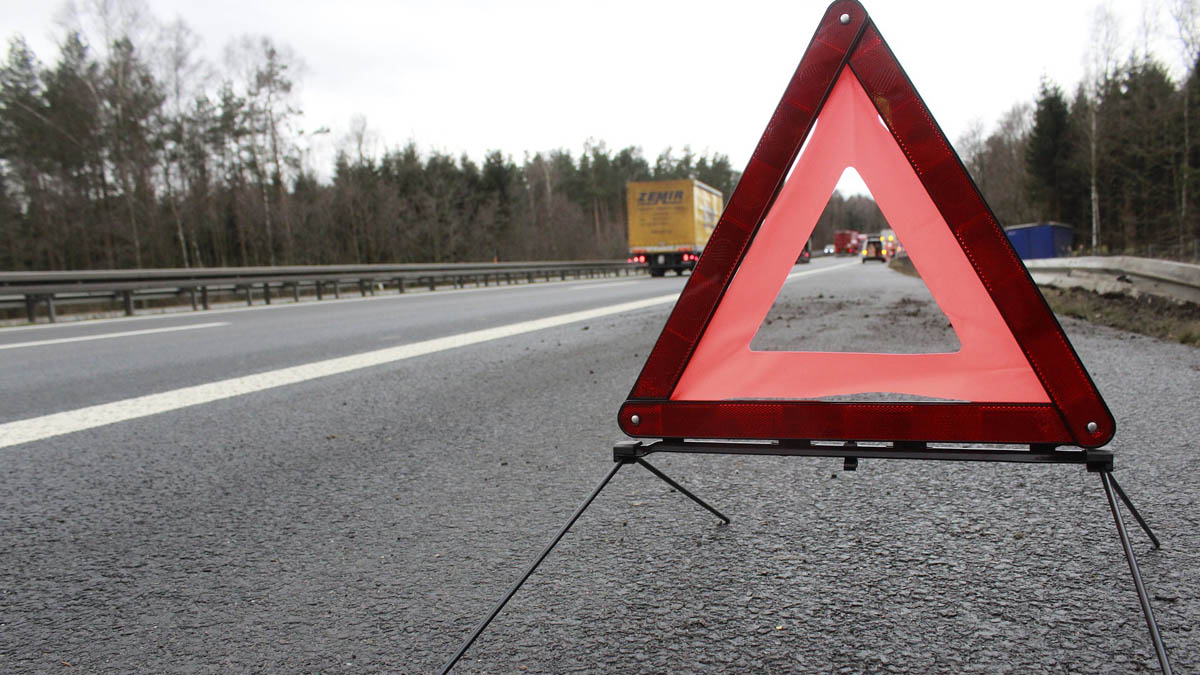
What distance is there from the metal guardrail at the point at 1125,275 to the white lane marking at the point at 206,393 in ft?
21.0

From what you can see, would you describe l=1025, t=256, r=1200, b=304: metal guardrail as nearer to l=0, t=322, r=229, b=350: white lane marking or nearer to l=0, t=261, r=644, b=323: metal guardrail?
l=0, t=322, r=229, b=350: white lane marking

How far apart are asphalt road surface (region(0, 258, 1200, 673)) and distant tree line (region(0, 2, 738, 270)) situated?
3379 cm

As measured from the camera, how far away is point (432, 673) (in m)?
1.56

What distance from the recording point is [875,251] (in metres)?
56.7

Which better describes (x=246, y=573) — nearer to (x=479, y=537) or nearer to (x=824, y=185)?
(x=479, y=537)

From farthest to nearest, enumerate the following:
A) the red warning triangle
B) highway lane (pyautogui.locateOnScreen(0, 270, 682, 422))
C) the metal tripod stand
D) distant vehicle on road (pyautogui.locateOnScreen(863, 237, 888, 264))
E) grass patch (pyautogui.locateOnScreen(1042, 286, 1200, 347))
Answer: distant vehicle on road (pyautogui.locateOnScreen(863, 237, 888, 264)) < grass patch (pyautogui.locateOnScreen(1042, 286, 1200, 347)) < highway lane (pyautogui.locateOnScreen(0, 270, 682, 422)) < the red warning triangle < the metal tripod stand

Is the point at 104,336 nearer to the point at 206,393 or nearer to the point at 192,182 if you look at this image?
the point at 206,393

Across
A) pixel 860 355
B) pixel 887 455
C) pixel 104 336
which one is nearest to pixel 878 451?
pixel 887 455

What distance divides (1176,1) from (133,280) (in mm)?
45786

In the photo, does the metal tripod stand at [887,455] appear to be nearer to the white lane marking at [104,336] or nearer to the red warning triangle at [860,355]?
the red warning triangle at [860,355]

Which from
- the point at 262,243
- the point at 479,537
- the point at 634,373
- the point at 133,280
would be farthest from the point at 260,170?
the point at 479,537

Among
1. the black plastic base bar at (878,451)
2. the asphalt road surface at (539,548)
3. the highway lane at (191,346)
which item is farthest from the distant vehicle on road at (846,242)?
the black plastic base bar at (878,451)

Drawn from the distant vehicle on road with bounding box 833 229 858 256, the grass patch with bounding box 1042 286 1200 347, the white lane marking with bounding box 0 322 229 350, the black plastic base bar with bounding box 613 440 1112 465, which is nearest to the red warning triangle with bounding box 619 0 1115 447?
the black plastic base bar with bounding box 613 440 1112 465

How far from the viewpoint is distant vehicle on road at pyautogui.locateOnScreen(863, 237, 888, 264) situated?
176 feet
